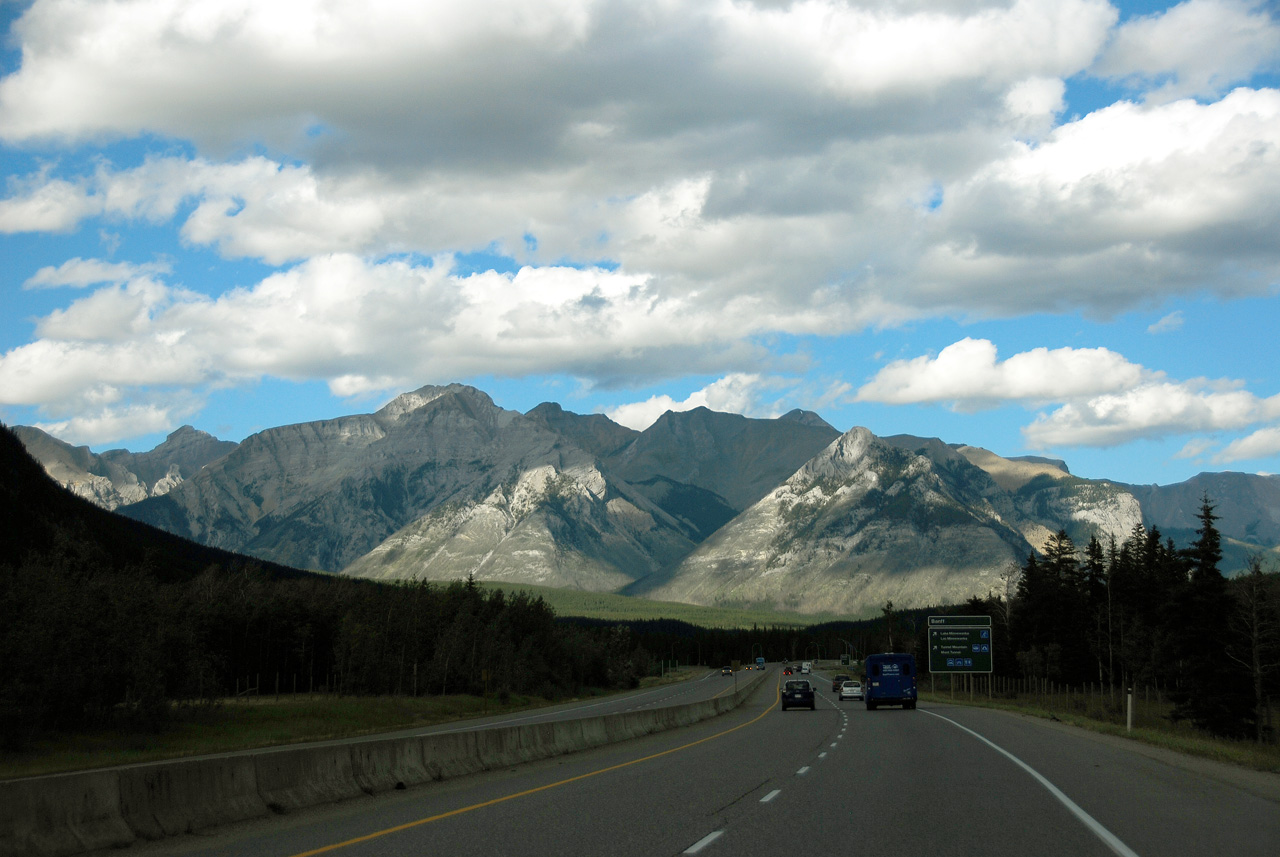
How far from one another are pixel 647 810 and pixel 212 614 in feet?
258

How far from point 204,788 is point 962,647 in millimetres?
68782

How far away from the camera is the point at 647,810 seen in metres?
15.7

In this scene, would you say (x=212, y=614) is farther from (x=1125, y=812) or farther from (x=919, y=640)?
(x=919, y=640)

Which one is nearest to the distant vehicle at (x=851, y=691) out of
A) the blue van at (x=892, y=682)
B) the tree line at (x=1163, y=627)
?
the blue van at (x=892, y=682)

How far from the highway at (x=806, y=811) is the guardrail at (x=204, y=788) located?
1.26 feet

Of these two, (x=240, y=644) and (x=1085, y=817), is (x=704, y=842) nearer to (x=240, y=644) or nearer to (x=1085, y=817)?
(x=1085, y=817)

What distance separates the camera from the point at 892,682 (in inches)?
2371

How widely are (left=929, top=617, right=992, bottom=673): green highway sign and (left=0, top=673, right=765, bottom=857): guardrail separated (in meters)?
57.8

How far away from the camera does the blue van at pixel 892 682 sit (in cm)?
5994

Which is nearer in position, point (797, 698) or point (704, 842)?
point (704, 842)

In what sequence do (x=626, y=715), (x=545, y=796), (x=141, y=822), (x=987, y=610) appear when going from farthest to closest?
(x=987, y=610) → (x=626, y=715) → (x=545, y=796) → (x=141, y=822)

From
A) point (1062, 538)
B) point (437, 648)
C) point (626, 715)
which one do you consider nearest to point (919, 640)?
point (1062, 538)

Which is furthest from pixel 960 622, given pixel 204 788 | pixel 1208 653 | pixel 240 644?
pixel 204 788

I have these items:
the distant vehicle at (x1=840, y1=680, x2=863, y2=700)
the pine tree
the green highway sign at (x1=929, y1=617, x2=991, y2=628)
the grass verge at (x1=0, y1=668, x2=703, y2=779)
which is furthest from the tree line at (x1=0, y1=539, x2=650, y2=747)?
the pine tree
